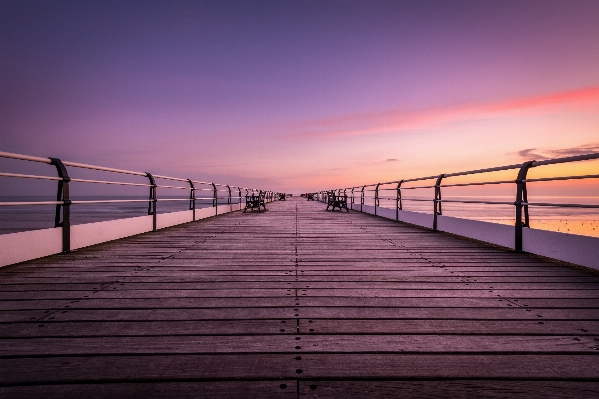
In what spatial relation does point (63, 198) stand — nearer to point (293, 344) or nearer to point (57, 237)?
point (57, 237)

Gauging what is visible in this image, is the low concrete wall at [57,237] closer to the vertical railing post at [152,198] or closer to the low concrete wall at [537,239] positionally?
the vertical railing post at [152,198]

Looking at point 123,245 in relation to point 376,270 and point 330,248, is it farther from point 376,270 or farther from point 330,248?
point 376,270

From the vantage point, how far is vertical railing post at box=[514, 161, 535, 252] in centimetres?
468

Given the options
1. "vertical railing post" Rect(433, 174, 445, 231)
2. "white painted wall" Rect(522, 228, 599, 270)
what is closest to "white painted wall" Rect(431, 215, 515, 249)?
"vertical railing post" Rect(433, 174, 445, 231)

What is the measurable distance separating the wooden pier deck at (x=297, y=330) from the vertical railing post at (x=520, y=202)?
0.97 metres

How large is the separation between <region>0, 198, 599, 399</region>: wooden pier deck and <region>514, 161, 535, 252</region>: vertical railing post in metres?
0.97

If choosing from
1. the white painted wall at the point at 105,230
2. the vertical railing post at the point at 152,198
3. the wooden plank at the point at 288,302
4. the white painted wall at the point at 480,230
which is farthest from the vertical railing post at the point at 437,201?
the white painted wall at the point at 105,230

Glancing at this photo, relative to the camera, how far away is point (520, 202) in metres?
4.68

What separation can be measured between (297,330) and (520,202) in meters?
3.87

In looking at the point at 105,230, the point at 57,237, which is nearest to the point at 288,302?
the point at 57,237

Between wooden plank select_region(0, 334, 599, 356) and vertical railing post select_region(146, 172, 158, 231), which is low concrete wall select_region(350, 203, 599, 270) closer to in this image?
wooden plank select_region(0, 334, 599, 356)

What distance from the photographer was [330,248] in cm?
519

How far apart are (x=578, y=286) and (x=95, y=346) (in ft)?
A: 11.6

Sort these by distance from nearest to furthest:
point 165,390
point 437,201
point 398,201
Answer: point 165,390, point 437,201, point 398,201
